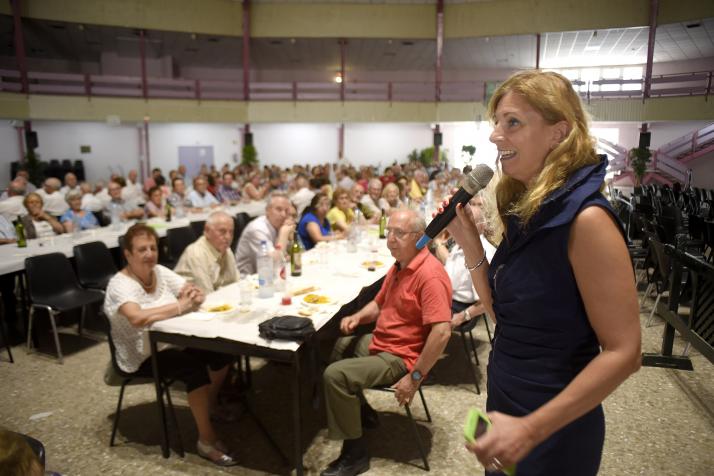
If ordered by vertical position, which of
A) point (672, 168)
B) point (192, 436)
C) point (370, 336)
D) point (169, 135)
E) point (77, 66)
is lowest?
point (192, 436)

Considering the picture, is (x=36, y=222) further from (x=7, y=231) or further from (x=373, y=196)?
(x=373, y=196)

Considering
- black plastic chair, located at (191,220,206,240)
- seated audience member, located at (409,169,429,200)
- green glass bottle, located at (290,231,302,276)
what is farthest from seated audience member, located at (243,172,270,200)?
→ green glass bottle, located at (290,231,302,276)

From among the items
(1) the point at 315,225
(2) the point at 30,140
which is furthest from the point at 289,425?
(2) the point at 30,140

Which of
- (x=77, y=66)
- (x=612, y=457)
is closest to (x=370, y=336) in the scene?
(x=612, y=457)

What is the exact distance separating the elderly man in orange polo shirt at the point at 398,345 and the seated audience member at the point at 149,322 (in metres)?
0.77

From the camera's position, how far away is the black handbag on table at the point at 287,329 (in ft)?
8.34

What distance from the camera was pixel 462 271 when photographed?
3.82 m

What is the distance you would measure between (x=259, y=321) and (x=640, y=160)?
448 inches

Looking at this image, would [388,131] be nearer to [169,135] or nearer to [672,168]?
[169,135]

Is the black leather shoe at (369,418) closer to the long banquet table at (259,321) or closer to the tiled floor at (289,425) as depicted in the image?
the tiled floor at (289,425)

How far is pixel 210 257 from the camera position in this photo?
380 cm

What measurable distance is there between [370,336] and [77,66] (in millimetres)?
21396

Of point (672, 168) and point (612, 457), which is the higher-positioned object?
point (672, 168)

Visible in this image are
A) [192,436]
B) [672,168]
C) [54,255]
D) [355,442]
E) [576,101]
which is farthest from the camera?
[672,168]
